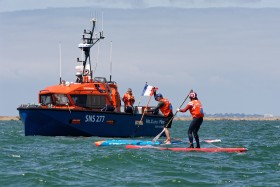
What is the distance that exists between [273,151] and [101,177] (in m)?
10.1

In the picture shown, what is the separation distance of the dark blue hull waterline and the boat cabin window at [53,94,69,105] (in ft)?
3.99

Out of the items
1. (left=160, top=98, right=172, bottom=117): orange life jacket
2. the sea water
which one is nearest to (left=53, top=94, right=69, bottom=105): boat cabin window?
(left=160, top=98, right=172, bottom=117): orange life jacket

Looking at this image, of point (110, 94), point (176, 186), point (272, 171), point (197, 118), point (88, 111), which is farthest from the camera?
point (110, 94)

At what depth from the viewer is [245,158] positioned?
21844mm

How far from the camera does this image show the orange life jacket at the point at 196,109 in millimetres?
24312

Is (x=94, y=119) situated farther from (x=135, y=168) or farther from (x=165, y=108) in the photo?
(x=135, y=168)

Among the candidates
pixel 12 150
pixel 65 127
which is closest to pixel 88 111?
pixel 65 127

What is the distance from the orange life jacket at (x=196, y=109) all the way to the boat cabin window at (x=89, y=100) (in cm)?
1045

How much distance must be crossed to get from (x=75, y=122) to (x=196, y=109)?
385 inches

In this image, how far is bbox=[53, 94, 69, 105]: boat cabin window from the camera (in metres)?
33.6

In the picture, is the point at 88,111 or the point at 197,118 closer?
the point at 197,118

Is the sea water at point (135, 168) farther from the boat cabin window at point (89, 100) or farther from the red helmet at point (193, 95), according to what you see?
the boat cabin window at point (89, 100)

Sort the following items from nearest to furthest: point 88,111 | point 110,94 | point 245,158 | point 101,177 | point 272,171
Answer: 1. point 101,177
2. point 272,171
3. point 245,158
4. point 88,111
5. point 110,94

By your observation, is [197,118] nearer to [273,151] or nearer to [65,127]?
[273,151]
